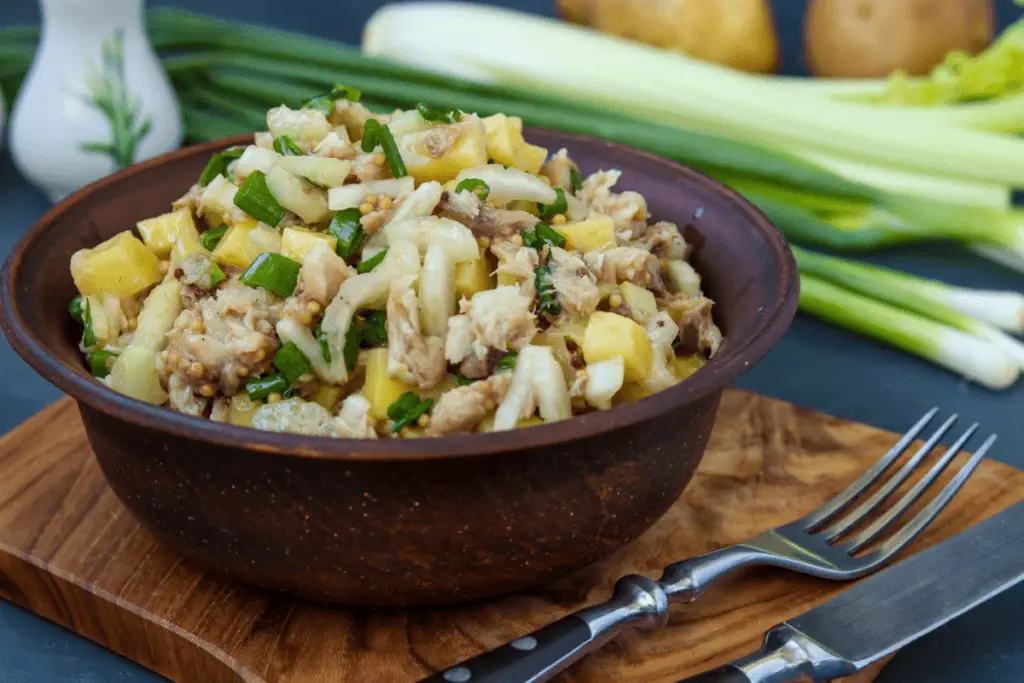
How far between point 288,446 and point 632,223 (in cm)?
111

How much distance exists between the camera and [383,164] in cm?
249

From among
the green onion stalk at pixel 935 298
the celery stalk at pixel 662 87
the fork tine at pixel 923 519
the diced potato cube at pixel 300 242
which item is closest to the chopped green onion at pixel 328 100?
the diced potato cube at pixel 300 242

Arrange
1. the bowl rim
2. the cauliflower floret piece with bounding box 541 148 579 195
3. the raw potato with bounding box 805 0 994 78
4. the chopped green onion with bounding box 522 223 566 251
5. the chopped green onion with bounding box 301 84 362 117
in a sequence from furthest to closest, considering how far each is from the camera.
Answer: the raw potato with bounding box 805 0 994 78 → the cauliflower floret piece with bounding box 541 148 579 195 → the chopped green onion with bounding box 301 84 362 117 → the chopped green onion with bounding box 522 223 566 251 → the bowl rim

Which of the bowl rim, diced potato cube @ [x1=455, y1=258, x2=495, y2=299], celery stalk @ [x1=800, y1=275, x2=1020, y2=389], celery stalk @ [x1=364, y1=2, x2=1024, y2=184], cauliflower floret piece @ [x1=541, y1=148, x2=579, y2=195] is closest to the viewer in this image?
the bowl rim

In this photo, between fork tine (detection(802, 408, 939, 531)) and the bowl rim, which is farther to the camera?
fork tine (detection(802, 408, 939, 531))

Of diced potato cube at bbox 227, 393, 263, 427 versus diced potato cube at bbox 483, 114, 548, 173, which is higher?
diced potato cube at bbox 483, 114, 548, 173

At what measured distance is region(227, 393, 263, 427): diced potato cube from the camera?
2207 millimetres

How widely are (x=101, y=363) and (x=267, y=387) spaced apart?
0.41 meters

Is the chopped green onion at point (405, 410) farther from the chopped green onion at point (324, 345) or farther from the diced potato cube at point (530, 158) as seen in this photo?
the diced potato cube at point (530, 158)

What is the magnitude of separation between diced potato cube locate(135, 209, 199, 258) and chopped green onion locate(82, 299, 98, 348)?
201 millimetres

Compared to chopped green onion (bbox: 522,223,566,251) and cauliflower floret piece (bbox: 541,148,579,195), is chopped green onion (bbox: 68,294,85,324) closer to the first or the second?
chopped green onion (bbox: 522,223,566,251)

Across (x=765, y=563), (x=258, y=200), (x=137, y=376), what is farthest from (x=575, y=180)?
(x=137, y=376)

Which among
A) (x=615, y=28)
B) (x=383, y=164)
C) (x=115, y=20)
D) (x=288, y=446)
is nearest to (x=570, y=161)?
(x=383, y=164)

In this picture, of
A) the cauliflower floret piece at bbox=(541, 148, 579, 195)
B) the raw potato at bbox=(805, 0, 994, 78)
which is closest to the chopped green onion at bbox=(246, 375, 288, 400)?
the cauliflower floret piece at bbox=(541, 148, 579, 195)
